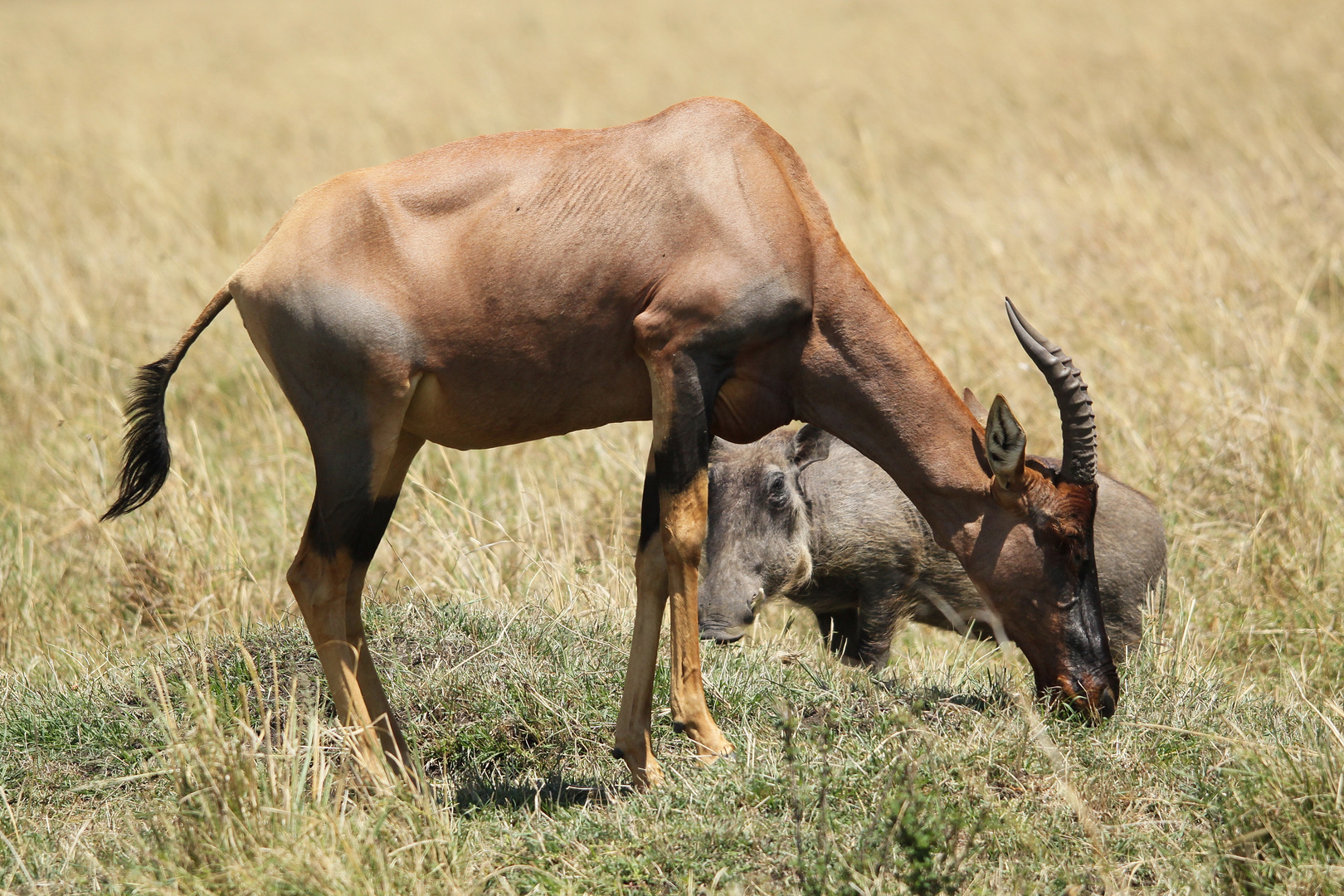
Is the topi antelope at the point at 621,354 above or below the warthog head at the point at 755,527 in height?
above

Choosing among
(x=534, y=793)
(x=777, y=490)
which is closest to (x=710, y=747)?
(x=534, y=793)

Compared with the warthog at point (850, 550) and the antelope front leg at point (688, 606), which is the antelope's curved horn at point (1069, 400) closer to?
the antelope front leg at point (688, 606)

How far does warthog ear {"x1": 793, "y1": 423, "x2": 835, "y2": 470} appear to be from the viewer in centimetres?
634

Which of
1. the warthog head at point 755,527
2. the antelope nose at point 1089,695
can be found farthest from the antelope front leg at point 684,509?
the warthog head at point 755,527

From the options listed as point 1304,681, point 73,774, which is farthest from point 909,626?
point 73,774

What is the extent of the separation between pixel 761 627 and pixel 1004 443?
255cm

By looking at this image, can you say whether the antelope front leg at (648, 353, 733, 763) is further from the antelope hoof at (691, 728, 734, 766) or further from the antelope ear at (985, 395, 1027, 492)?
the antelope ear at (985, 395, 1027, 492)

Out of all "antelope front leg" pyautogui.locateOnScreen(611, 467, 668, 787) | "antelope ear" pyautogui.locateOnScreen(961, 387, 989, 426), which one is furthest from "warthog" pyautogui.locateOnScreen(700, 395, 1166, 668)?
"antelope front leg" pyautogui.locateOnScreen(611, 467, 668, 787)

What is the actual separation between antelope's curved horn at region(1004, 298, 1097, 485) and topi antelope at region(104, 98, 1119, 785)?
0.01 m

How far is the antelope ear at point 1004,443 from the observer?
3.93m

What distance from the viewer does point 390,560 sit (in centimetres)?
655

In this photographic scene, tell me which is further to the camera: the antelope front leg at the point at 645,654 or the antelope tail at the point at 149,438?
the antelope tail at the point at 149,438

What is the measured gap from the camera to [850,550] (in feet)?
20.3

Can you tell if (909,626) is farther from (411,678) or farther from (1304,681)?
(411,678)
